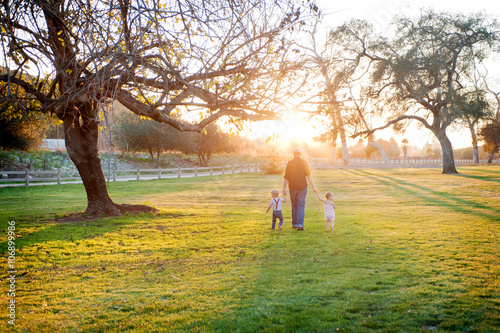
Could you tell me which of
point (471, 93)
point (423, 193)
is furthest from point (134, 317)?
point (471, 93)

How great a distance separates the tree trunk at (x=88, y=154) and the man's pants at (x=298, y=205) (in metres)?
5.96

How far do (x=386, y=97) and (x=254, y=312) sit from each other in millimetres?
33022

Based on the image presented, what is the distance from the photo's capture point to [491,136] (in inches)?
2148

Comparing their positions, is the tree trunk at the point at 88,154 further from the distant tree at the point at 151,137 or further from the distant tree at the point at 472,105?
the distant tree at the point at 151,137

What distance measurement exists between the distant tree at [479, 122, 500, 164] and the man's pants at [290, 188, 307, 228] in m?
51.7

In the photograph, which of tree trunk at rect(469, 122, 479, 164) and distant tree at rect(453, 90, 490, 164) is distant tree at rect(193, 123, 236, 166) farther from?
tree trunk at rect(469, 122, 479, 164)

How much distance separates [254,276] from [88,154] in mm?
7648

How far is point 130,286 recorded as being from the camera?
16.9ft

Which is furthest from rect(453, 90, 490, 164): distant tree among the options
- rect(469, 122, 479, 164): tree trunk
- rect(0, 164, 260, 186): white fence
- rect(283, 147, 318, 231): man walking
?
rect(283, 147, 318, 231): man walking

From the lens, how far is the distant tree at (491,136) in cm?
4994

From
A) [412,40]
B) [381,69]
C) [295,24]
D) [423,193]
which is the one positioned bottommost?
[423,193]

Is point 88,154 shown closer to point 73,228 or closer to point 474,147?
point 73,228

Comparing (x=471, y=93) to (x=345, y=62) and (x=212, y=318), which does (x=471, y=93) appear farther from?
(x=212, y=318)

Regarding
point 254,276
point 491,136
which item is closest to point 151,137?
point 254,276
